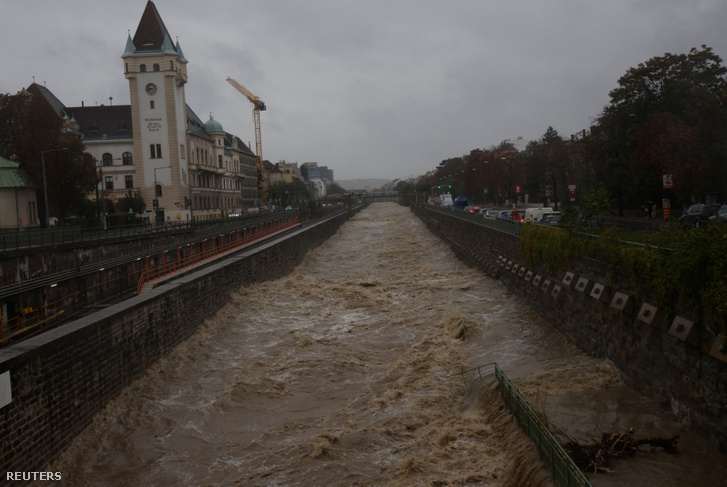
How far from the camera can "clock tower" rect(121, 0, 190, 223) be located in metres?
82.0

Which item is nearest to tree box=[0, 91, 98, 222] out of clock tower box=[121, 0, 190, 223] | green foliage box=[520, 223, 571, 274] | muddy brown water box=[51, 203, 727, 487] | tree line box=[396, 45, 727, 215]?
clock tower box=[121, 0, 190, 223]

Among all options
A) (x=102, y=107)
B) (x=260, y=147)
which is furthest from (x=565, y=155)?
(x=260, y=147)

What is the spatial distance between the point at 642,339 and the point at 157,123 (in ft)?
258

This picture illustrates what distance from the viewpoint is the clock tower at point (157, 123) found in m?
82.0

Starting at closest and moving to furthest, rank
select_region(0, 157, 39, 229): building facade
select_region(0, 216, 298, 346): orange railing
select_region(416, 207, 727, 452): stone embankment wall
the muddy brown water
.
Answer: select_region(416, 207, 727, 452): stone embankment wall → the muddy brown water → select_region(0, 216, 298, 346): orange railing → select_region(0, 157, 39, 229): building facade

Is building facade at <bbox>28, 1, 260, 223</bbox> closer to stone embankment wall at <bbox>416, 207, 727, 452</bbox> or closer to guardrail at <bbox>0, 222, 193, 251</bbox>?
guardrail at <bbox>0, 222, 193, 251</bbox>

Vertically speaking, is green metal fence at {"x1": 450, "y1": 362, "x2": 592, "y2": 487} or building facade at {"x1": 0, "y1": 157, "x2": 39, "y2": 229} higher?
building facade at {"x1": 0, "y1": 157, "x2": 39, "y2": 229}

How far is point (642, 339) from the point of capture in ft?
41.8

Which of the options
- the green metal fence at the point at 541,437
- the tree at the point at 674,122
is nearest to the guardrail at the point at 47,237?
the green metal fence at the point at 541,437

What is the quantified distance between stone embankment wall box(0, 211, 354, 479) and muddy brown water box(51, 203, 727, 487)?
1.37ft

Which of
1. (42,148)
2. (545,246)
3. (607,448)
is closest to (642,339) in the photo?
(607,448)

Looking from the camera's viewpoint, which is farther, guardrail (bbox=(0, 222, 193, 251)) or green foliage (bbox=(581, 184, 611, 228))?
guardrail (bbox=(0, 222, 193, 251))

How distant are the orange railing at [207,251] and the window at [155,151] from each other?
29.9 metres

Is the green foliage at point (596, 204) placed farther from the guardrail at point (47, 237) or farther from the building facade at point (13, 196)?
the building facade at point (13, 196)
